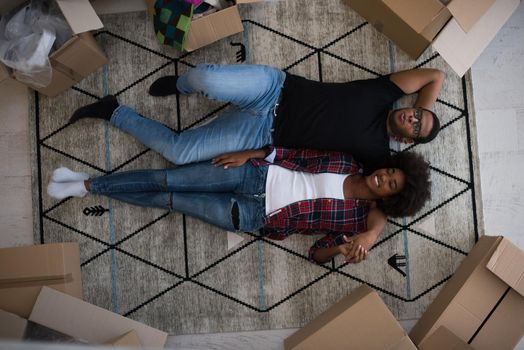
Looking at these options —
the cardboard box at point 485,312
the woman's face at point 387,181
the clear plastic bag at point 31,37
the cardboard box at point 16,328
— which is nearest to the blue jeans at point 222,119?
the clear plastic bag at point 31,37

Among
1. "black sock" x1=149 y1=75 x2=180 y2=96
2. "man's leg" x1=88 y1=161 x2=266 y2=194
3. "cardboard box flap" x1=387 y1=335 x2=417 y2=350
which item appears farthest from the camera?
"black sock" x1=149 y1=75 x2=180 y2=96

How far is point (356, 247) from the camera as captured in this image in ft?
5.75

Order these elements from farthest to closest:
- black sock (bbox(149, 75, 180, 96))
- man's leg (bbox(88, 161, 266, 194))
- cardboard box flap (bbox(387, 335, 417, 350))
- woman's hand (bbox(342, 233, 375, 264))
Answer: black sock (bbox(149, 75, 180, 96)) → man's leg (bbox(88, 161, 266, 194)) → woman's hand (bbox(342, 233, 375, 264)) → cardboard box flap (bbox(387, 335, 417, 350))

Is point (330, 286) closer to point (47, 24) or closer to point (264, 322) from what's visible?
point (264, 322)

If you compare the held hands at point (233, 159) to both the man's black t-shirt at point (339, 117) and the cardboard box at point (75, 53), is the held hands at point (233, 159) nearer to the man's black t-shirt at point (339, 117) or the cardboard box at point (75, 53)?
the man's black t-shirt at point (339, 117)

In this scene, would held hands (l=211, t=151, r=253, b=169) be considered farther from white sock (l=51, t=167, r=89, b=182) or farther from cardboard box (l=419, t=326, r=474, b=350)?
cardboard box (l=419, t=326, r=474, b=350)

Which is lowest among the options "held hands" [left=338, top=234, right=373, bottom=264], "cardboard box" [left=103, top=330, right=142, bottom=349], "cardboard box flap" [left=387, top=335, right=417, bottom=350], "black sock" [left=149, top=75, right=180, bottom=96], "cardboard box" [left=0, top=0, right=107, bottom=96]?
"cardboard box" [left=103, top=330, right=142, bottom=349]

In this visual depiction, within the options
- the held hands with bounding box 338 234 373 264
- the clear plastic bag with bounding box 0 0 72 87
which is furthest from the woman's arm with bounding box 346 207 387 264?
the clear plastic bag with bounding box 0 0 72 87

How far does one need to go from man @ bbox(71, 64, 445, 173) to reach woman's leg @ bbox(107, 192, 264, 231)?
151 mm

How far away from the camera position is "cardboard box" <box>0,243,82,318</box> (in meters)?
1.77

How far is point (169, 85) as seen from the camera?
1.96 metres

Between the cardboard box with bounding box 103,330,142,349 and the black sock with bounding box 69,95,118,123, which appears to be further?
the black sock with bounding box 69,95,118,123

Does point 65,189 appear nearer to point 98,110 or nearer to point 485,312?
point 98,110

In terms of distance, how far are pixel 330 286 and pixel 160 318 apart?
2.38ft
